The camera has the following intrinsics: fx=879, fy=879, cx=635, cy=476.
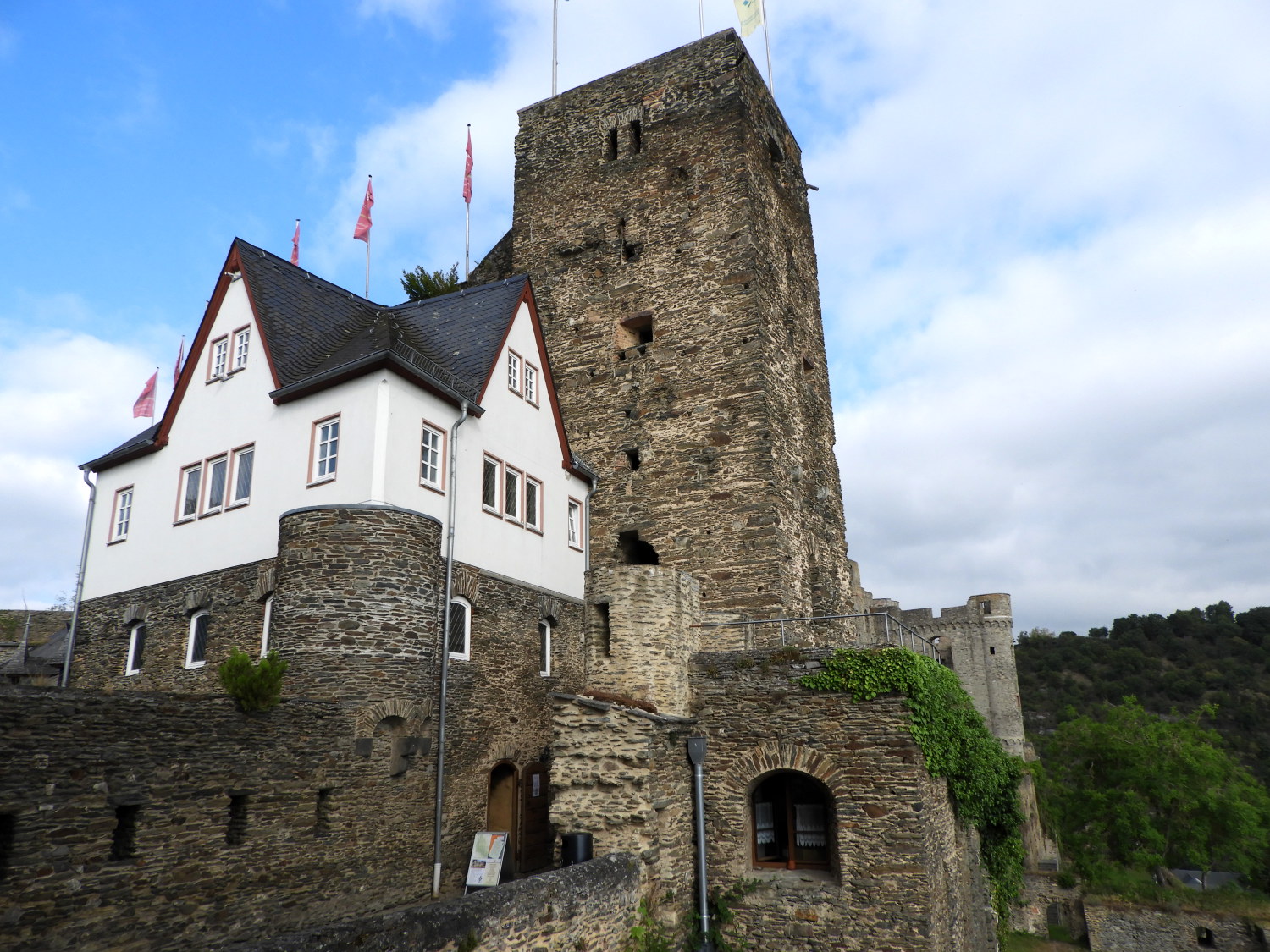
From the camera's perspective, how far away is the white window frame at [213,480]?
642 inches

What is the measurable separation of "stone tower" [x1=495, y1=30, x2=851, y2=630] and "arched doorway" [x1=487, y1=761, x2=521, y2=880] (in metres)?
6.13

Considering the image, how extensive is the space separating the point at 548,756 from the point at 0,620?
23.4 meters

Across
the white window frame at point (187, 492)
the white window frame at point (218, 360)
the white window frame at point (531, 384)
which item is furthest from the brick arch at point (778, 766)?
the white window frame at point (218, 360)

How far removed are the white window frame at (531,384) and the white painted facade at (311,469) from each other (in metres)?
0.14

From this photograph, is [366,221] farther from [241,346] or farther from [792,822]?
[792,822]

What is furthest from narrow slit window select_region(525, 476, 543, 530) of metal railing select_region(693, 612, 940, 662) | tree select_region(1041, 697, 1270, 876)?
tree select_region(1041, 697, 1270, 876)

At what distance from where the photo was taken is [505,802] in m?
16.1

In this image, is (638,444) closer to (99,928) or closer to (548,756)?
(548,756)

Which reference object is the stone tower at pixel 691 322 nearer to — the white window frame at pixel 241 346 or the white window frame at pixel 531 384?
the white window frame at pixel 531 384

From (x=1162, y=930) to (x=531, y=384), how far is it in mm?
24888

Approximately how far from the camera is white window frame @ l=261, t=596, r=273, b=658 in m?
14.7

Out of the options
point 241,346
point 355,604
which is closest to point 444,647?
point 355,604

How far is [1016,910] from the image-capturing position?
2939 centimetres

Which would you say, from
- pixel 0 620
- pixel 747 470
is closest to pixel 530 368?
pixel 747 470
